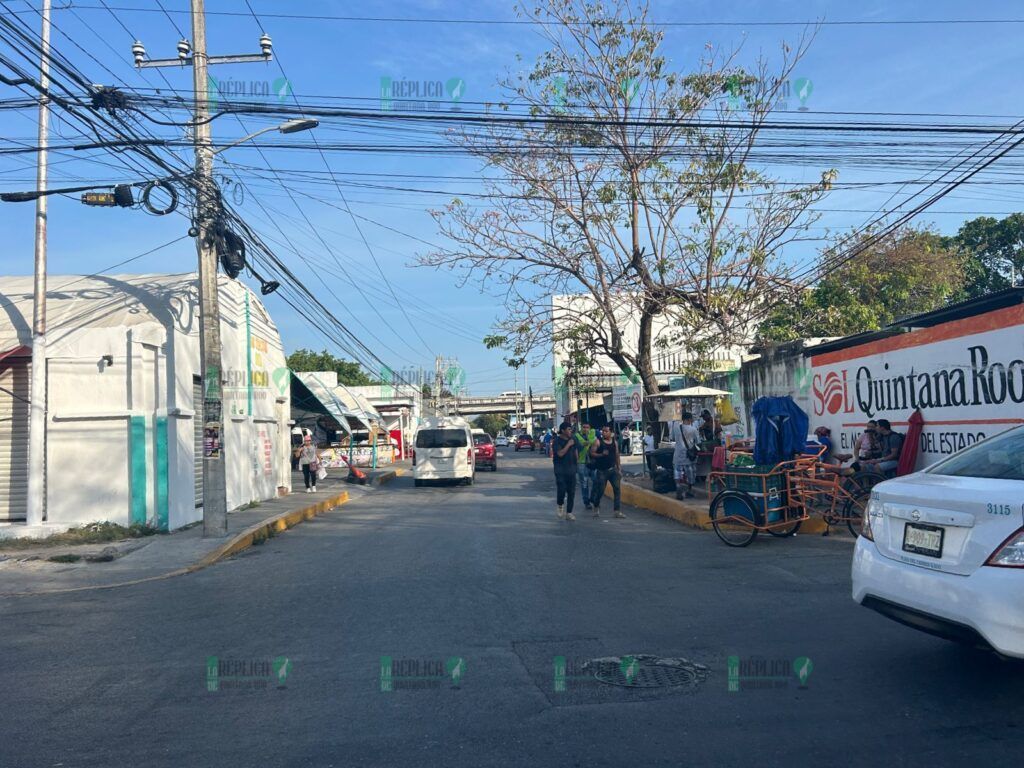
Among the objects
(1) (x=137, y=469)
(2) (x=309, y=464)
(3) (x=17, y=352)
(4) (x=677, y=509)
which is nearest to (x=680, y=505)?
(4) (x=677, y=509)

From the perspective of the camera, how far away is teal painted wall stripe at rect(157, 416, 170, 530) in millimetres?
14977

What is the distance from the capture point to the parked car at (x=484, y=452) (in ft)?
124

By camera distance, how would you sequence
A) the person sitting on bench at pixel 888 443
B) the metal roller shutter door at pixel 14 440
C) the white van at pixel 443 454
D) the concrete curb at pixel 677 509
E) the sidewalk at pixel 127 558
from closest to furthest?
the sidewalk at pixel 127 558, the concrete curb at pixel 677 509, the person sitting on bench at pixel 888 443, the metal roller shutter door at pixel 14 440, the white van at pixel 443 454

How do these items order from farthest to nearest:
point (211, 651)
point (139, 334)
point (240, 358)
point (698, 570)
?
point (240, 358) < point (139, 334) < point (698, 570) < point (211, 651)

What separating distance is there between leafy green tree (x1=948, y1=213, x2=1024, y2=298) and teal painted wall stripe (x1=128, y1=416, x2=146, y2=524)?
3190 cm

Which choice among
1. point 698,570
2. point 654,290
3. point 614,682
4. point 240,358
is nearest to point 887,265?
point 654,290

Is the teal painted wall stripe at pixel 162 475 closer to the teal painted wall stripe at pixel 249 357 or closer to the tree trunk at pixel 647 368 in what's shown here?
the teal painted wall stripe at pixel 249 357

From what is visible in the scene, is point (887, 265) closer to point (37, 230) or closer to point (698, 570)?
point (698, 570)

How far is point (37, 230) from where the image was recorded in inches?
560

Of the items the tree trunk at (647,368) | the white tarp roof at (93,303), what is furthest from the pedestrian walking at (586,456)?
the white tarp roof at (93,303)

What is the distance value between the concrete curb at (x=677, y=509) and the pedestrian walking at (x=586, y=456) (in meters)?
1.23

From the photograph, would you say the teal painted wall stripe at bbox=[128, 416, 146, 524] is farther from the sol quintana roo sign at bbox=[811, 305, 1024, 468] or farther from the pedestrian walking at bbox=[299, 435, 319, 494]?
the sol quintana roo sign at bbox=[811, 305, 1024, 468]

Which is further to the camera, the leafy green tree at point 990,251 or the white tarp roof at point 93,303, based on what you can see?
the leafy green tree at point 990,251

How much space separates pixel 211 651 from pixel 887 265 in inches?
1141
